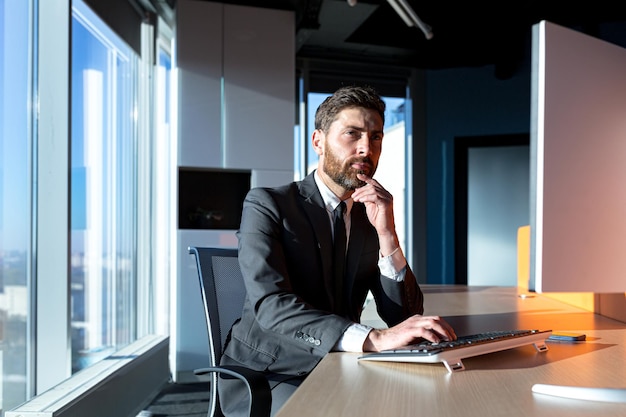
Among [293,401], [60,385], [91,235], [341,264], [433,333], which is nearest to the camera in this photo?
[293,401]

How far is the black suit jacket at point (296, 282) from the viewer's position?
149cm

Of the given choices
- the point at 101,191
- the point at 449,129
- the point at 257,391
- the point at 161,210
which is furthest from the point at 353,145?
the point at 449,129

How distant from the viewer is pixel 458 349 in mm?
1182

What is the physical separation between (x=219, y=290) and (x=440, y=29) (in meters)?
5.36

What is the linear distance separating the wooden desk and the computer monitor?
0.17 meters

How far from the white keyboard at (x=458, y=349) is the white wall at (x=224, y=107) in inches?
142

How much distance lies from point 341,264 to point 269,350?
331 mm

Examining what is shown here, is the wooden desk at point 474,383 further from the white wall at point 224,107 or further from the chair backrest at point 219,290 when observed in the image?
the white wall at point 224,107

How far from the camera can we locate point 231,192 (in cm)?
518

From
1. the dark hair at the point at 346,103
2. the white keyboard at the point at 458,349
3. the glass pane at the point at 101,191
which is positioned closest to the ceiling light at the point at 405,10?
the glass pane at the point at 101,191

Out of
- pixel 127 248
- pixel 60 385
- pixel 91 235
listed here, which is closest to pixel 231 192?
pixel 127 248

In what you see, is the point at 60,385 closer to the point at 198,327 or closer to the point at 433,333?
the point at 198,327

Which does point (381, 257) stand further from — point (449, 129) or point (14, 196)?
point (449, 129)

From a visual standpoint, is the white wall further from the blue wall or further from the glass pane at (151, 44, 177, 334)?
the blue wall
